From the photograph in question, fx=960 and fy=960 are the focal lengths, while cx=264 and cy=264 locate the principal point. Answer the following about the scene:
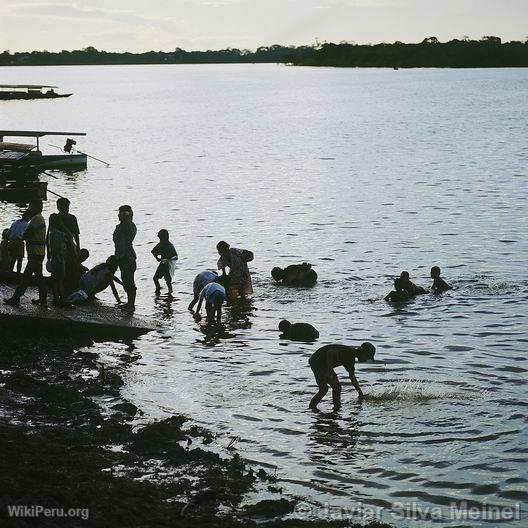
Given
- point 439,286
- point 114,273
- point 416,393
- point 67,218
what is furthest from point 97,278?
point 439,286

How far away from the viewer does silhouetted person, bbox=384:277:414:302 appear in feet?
77.6

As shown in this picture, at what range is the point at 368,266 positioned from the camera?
30266mm

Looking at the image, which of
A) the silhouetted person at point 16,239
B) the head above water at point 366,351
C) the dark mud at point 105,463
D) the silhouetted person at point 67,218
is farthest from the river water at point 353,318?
the silhouetted person at point 16,239

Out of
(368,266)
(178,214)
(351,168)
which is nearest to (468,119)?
(351,168)

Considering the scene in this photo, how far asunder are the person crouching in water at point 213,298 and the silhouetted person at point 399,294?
501 centimetres

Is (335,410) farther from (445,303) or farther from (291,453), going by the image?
(445,303)

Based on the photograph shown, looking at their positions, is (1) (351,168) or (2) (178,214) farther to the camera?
(1) (351,168)

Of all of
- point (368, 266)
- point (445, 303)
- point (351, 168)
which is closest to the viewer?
point (445, 303)

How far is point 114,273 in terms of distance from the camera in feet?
69.2

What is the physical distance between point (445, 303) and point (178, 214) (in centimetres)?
2286

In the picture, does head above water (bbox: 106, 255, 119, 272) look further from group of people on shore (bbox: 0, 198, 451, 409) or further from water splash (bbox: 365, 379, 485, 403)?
water splash (bbox: 365, 379, 485, 403)

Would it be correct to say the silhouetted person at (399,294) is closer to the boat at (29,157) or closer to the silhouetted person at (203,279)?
the silhouetted person at (203,279)

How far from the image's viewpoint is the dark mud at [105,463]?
395 inches

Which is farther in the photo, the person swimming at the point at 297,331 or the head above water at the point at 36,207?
the person swimming at the point at 297,331
